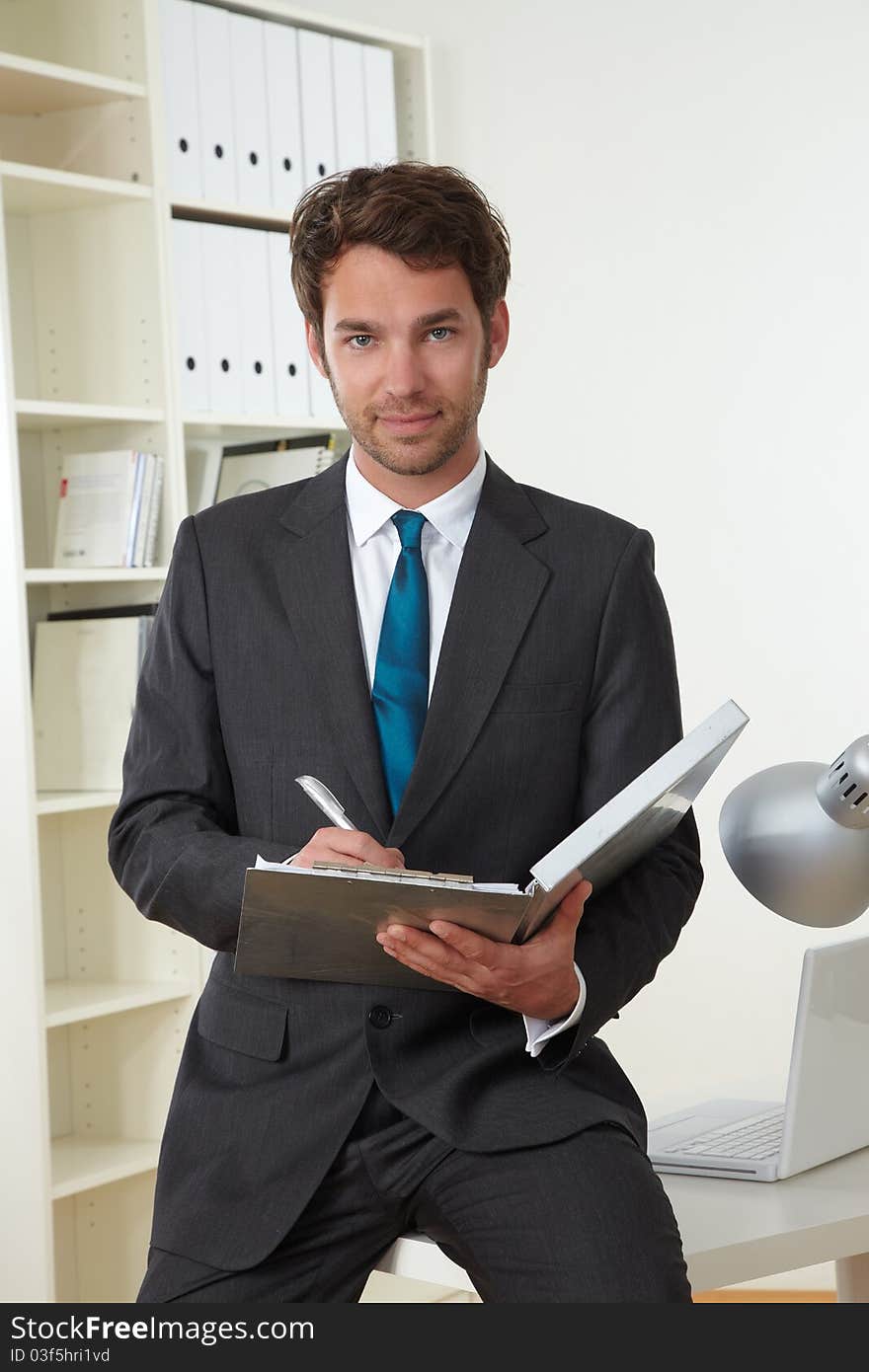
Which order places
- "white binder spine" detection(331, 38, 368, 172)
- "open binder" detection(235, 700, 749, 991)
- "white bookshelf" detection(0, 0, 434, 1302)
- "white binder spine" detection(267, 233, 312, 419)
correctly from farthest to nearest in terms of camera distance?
"white binder spine" detection(331, 38, 368, 172), "white binder spine" detection(267, 233, 312, 419), "white bookshelf" detection(0, 0, 434, 1302), "open binder" detection(235, 700, 749, 991)

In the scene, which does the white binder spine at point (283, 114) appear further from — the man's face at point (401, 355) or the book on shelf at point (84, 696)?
the man's face at point (401, 355)

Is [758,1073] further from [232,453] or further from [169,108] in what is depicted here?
[169,108]

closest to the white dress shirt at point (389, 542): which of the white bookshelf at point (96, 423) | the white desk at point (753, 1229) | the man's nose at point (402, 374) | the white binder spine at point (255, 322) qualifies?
the man's nose at point (402, 374)

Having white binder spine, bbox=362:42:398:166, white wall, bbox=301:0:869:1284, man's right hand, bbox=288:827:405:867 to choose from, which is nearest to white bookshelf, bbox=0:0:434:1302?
white binder spine, bbox=362:42:398:166

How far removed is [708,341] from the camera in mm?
3609

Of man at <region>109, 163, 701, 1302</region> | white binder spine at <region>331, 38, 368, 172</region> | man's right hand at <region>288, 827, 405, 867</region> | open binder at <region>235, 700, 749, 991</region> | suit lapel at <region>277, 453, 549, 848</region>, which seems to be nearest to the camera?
open binder at <region>235, 700, 749, 991</region>

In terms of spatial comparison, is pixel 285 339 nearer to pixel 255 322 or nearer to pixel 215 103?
pixel 255 322

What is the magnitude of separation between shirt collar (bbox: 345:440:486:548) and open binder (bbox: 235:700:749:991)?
1.38 feet

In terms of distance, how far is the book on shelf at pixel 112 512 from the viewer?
3084 millimetres

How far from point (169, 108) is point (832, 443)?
1.47m

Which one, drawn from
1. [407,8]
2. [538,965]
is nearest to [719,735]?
[538,965]

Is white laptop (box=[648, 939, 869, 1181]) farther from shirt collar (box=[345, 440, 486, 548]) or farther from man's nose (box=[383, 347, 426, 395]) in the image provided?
man's nose (box=[383, 347, 426, 395])

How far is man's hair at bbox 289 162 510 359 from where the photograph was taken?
5.57 feet

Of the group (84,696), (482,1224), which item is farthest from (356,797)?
(84,696)
